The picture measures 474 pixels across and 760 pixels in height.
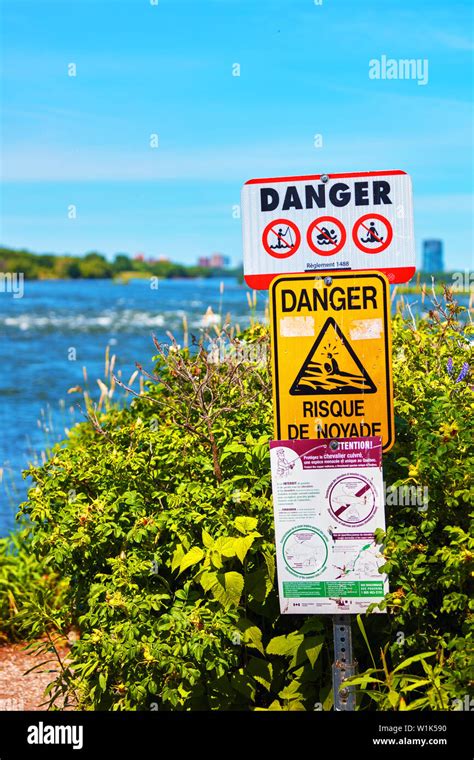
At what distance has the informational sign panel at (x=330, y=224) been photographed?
4.48 metres

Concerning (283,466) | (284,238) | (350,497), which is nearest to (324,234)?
(284,238)

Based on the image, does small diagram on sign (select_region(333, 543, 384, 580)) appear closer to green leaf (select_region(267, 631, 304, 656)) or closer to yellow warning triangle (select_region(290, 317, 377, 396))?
green leaf (select_region(267, 631, 304, 656))

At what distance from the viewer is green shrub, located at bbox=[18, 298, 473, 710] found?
14.5 feet

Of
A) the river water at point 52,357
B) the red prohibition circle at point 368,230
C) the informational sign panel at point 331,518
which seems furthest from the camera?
the river water at point 52,357

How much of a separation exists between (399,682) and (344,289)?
1.72 meters

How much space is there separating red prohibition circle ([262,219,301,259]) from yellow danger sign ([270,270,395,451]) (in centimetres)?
14

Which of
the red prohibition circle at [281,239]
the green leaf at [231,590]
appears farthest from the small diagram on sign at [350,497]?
the red prohibition circle at [281,239]

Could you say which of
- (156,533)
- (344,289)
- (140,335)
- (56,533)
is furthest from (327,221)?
(140,335)

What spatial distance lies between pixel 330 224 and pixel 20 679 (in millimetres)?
3665

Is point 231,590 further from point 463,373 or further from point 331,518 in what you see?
point 463,373

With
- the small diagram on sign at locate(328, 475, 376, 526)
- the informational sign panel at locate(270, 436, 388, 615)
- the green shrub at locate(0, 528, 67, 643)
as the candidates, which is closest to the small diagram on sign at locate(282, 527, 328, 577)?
the informational sign panel at locate(270, 436, 388, 615)

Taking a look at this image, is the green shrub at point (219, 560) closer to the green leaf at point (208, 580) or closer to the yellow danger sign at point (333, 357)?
the green leaf at point (208, 580)

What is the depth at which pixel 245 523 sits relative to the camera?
4672 mm
